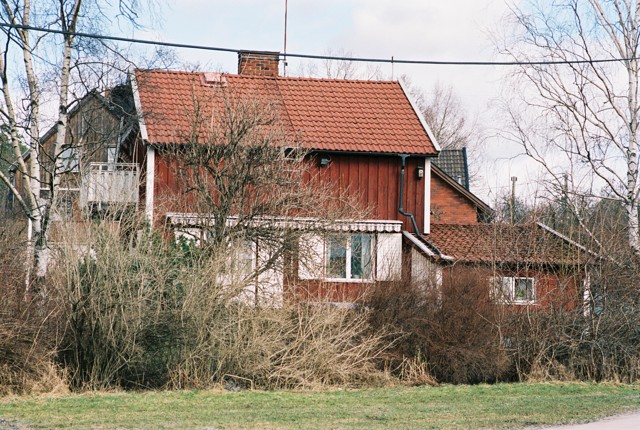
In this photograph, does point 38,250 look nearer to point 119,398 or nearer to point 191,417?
point 119,398

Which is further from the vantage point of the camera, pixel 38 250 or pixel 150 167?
pixel 150 167

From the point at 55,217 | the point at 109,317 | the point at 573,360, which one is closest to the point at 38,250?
the point at 55,217

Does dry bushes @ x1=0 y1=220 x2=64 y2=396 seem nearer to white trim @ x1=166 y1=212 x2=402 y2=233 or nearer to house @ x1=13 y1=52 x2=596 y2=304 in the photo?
house @ x1=13 y1=52 x2=596 y2=304

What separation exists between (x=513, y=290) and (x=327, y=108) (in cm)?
1131

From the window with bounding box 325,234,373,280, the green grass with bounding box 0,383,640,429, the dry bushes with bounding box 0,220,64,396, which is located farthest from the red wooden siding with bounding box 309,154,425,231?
the dry bushes with bounding box 0,220,64,396

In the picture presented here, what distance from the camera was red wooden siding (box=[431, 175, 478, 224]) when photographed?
131 feet

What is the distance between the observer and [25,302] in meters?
17.4

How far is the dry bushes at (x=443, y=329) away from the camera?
19875mm

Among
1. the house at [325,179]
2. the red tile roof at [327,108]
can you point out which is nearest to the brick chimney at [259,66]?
the house at [325,179]

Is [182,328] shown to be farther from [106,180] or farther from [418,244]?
[418,244]

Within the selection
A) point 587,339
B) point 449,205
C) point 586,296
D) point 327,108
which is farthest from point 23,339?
point 449,205

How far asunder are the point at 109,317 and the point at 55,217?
11.3 feet

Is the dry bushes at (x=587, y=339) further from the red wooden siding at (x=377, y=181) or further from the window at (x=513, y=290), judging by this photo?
the red wooden siding at (x=377, y=181)

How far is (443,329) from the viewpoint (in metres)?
20.0
